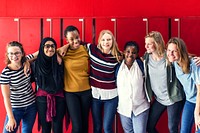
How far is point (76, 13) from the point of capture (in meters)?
3.85

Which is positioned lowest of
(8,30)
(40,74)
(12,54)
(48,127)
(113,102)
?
(48,127)

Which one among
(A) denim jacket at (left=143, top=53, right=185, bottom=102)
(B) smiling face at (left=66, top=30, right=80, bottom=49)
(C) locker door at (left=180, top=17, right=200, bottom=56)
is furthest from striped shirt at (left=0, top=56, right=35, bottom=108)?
(C) locker door at (left=180, top=17, right=200, bottom=56)

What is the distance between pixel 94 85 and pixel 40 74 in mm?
619

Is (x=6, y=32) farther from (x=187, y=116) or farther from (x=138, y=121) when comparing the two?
(x=187, y=116)

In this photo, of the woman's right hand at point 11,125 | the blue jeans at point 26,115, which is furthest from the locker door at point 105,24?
the woman's right hand at point 11,125

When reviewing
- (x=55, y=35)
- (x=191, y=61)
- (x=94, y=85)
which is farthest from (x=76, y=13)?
(x=191, y=61)

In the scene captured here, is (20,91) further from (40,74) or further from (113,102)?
(113,102)

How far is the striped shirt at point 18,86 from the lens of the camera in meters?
2.97

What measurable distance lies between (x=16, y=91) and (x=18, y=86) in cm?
6

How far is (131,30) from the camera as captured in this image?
147 inches

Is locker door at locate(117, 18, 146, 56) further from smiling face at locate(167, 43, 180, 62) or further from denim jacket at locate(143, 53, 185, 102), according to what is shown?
smiling face at locate(167, 43, 180, 62)

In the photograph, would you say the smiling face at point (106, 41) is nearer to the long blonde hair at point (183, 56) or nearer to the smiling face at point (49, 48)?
the smiling face at point (49, 48)

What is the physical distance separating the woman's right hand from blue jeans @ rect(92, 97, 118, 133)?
2.91 feet

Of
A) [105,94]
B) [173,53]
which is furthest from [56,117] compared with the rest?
[173,53]
